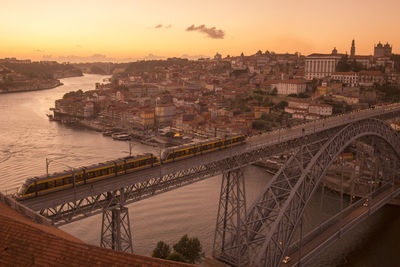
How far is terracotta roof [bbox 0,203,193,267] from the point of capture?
392 cm

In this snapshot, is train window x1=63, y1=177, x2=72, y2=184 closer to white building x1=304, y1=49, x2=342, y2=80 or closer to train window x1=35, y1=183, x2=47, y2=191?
train window x1=35, y1=183, x2=47, y2=191

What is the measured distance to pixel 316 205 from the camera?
67.0 feet

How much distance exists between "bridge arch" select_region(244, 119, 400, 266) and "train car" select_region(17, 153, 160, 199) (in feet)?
13.4

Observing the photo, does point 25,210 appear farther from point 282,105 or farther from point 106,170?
point 282,105

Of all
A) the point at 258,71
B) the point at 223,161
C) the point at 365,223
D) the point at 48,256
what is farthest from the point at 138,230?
the point at 258,71

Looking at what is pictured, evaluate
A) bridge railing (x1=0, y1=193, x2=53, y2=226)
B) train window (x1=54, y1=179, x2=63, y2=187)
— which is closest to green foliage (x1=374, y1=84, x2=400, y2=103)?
train window (x1=54, y1=179, x2=63, y2=187)

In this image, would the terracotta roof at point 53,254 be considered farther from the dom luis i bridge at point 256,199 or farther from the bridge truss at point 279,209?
the bridge truss at point 279,209

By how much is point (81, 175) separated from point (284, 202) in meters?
6.85

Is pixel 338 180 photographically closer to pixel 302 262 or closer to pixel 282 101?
pixel 302 262

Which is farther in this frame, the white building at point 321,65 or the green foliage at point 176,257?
the white building at point 321,65

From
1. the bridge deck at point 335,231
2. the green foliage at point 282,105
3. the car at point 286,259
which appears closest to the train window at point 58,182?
the bridge deck at point 335,231

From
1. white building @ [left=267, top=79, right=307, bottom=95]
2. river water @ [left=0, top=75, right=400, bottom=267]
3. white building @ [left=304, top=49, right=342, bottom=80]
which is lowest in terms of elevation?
river water @ [left=0, top=75, right=400, bottom=267]

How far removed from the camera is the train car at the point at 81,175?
27.0 ft

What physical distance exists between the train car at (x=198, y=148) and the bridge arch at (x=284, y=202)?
6.35 feet
